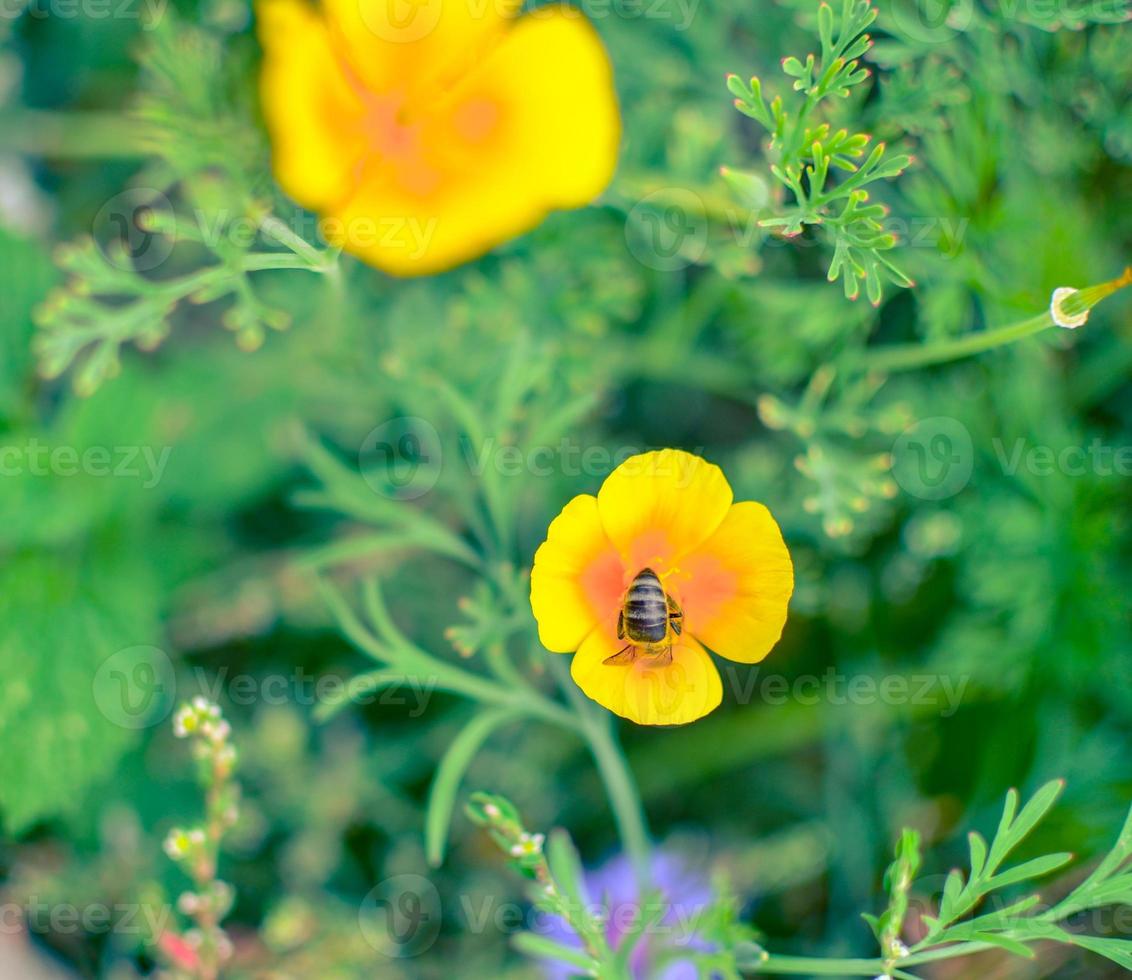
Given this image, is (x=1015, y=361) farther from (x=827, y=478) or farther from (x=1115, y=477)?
(x=827, y=478)

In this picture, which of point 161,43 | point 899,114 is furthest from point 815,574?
point 161,43

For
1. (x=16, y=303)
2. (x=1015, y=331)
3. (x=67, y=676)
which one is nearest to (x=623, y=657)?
(x=1015, y=331)

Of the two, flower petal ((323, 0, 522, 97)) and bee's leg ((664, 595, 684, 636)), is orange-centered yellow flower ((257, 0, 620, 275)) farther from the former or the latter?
bee's leg ((664, 595, 684, 636))

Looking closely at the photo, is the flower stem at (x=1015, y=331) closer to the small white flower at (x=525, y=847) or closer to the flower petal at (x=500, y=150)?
the flower petal at (x=500, y=150)

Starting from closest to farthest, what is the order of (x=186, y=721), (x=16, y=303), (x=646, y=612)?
(x=646, y=612), (x=186, y=721), (x=16, y=303)

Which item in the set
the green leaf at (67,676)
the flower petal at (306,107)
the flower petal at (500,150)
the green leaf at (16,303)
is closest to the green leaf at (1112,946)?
the flower petal at (500,150)

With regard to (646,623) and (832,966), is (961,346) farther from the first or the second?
(832,966)

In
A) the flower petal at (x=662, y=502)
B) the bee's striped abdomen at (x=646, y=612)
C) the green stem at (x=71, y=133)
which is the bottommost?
the green stem at (x=71, y=133)
